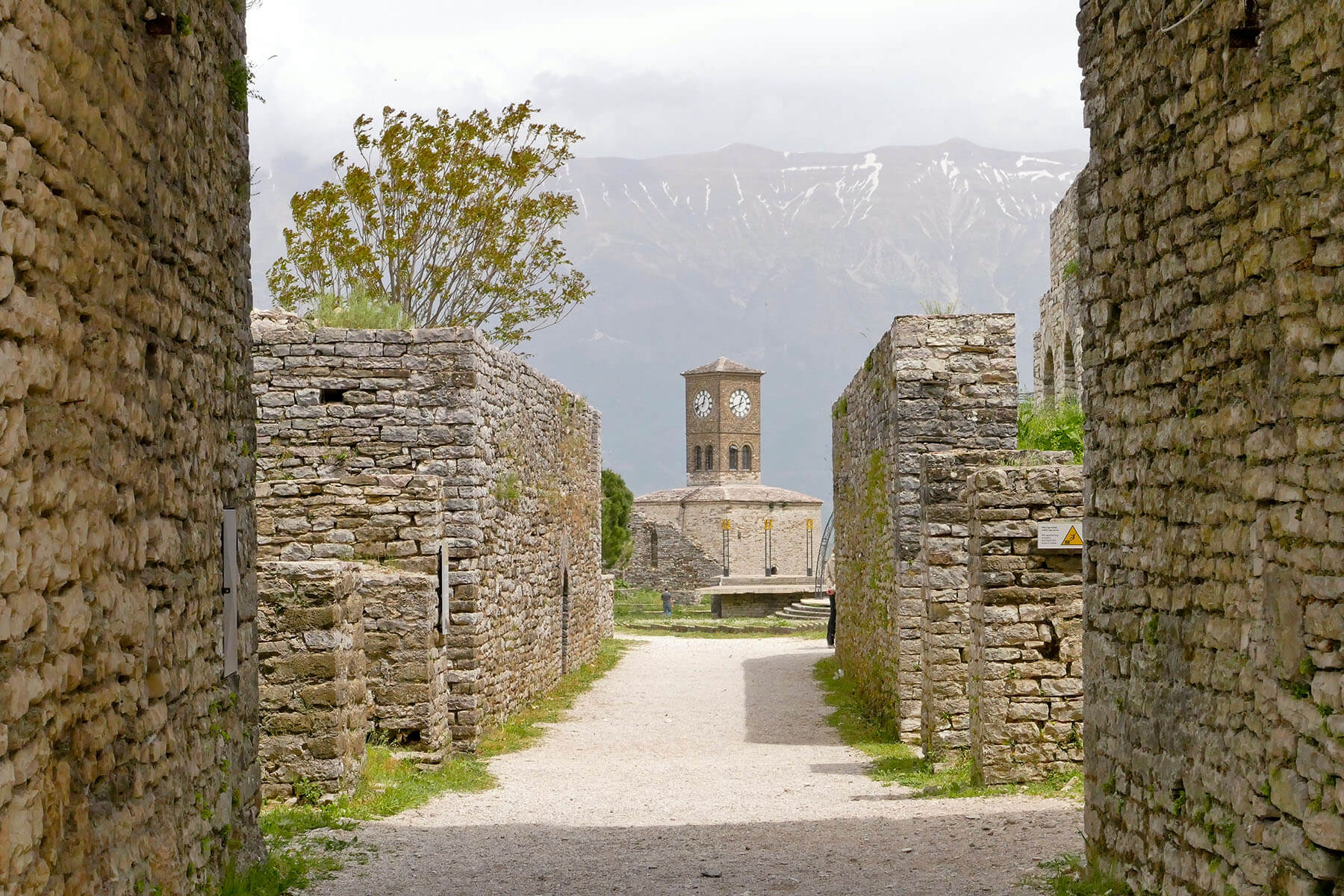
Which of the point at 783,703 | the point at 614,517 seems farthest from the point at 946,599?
the point at 614,517

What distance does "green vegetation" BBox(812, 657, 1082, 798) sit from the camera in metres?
9.27

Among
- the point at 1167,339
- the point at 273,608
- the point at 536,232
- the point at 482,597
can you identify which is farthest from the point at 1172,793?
the point at 536,232

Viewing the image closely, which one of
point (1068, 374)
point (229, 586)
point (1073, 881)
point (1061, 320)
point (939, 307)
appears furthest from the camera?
point (1061, 320)

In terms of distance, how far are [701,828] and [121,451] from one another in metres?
5.52

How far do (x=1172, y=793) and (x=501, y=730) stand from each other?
8993 mm

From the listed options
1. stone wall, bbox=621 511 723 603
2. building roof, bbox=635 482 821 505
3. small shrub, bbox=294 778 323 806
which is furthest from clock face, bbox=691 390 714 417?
small shrub, bbox=294 778 323 806

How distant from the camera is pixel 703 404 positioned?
81.2 metres

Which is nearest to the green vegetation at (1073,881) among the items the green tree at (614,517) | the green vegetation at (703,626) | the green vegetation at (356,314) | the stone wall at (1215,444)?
the stone wall at (1215,444)

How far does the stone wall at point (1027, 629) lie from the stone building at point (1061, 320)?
670 centimetres

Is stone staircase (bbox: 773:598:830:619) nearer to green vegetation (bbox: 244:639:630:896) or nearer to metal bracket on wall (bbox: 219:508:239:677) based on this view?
green vegetation (bbox: 244:639:630:896)

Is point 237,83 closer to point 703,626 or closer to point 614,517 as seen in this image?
point 703,626

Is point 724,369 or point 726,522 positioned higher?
point 724,369

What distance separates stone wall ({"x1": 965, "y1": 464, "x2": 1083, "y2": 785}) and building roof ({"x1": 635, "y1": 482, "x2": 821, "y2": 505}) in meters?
54.9

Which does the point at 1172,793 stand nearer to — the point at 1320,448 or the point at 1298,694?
the point at 1298,694
